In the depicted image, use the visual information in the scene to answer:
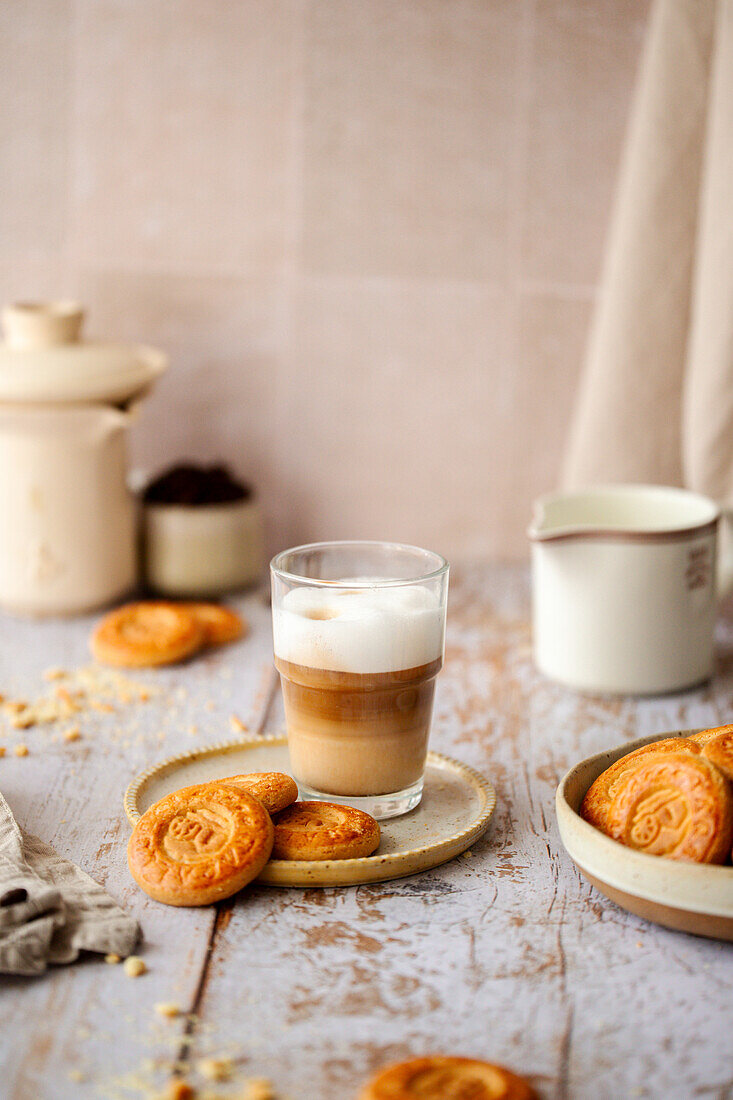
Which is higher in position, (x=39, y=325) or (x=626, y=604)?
(x=39, y=325)

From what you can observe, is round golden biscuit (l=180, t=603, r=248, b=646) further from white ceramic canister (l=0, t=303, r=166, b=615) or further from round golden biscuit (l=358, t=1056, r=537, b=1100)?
round golden biscuit (l=358, t=1056, r=537, b=1100)

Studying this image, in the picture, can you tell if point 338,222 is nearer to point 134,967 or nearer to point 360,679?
point 360,679

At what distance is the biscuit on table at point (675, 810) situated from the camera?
0.59 metres

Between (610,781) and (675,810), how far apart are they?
0.23ft

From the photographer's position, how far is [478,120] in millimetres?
1331

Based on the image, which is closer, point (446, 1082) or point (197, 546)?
point (446, 1082)

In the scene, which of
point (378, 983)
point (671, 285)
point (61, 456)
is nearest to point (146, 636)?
point (61, 456)

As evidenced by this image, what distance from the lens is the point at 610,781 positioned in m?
0.68

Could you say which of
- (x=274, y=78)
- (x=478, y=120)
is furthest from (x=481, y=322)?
(x=274, y=78)

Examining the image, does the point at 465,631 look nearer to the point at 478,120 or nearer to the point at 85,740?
the point at 85,740

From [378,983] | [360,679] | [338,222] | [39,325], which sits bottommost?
[378,983]

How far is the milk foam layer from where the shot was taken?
0.71m

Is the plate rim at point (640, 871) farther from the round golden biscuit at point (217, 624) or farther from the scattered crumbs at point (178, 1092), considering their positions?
the round golden biscuit at point (217, 624)

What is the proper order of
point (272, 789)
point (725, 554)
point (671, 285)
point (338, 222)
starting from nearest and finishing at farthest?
point (272, 789) → point (725, 554) → point (671, 285) → point (338, 222)
